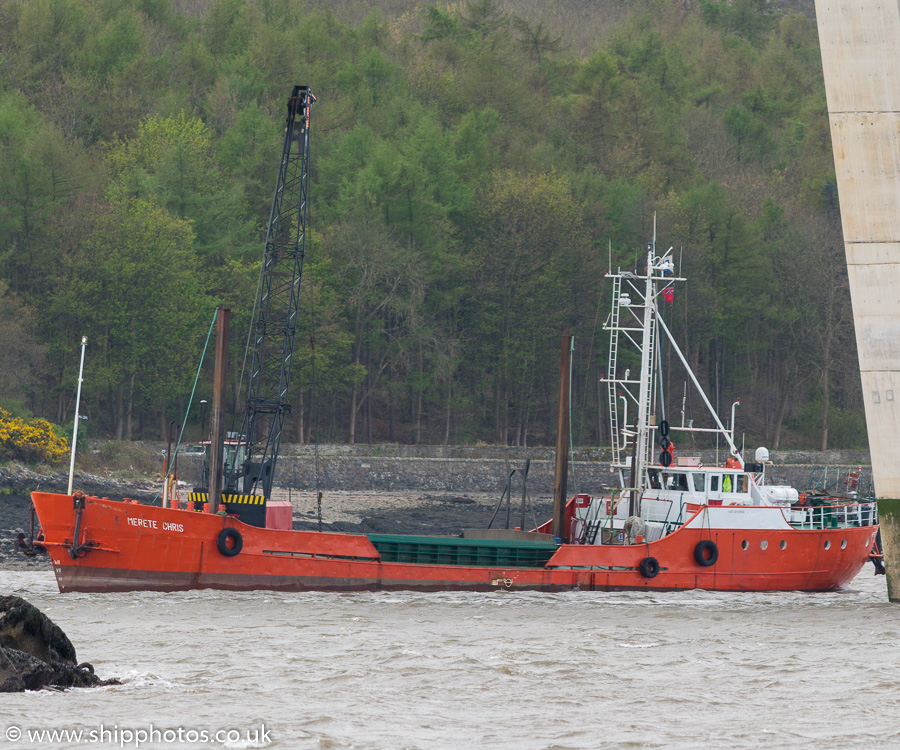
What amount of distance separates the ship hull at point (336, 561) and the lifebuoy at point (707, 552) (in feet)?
0.23

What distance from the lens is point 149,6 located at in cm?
7994

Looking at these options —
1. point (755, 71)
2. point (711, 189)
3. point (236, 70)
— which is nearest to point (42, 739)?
point (711, 189)

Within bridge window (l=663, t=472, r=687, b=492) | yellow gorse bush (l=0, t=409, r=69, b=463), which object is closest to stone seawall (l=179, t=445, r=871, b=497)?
yellow gorse bush (l=0, t=409, r=69, b=463)

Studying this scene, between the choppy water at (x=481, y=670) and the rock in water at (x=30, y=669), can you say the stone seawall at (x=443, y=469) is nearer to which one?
the choppy water at (x=481, y=670)

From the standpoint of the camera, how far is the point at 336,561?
27.7 m

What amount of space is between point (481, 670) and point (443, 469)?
120 feet

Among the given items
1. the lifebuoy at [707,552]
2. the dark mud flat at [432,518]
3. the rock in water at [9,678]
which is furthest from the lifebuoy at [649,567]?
the rock in water at [9,678]

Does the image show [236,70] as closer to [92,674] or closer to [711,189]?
[711,189]

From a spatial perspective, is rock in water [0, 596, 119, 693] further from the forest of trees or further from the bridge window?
the forest of trees

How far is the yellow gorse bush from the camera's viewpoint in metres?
49.1

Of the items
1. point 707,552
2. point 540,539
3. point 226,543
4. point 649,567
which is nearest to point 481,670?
point 226,543

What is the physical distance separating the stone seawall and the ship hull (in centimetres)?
2237

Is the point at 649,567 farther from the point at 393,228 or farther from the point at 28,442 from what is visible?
the point at 393,228

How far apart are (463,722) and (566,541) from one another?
50.4 ft
